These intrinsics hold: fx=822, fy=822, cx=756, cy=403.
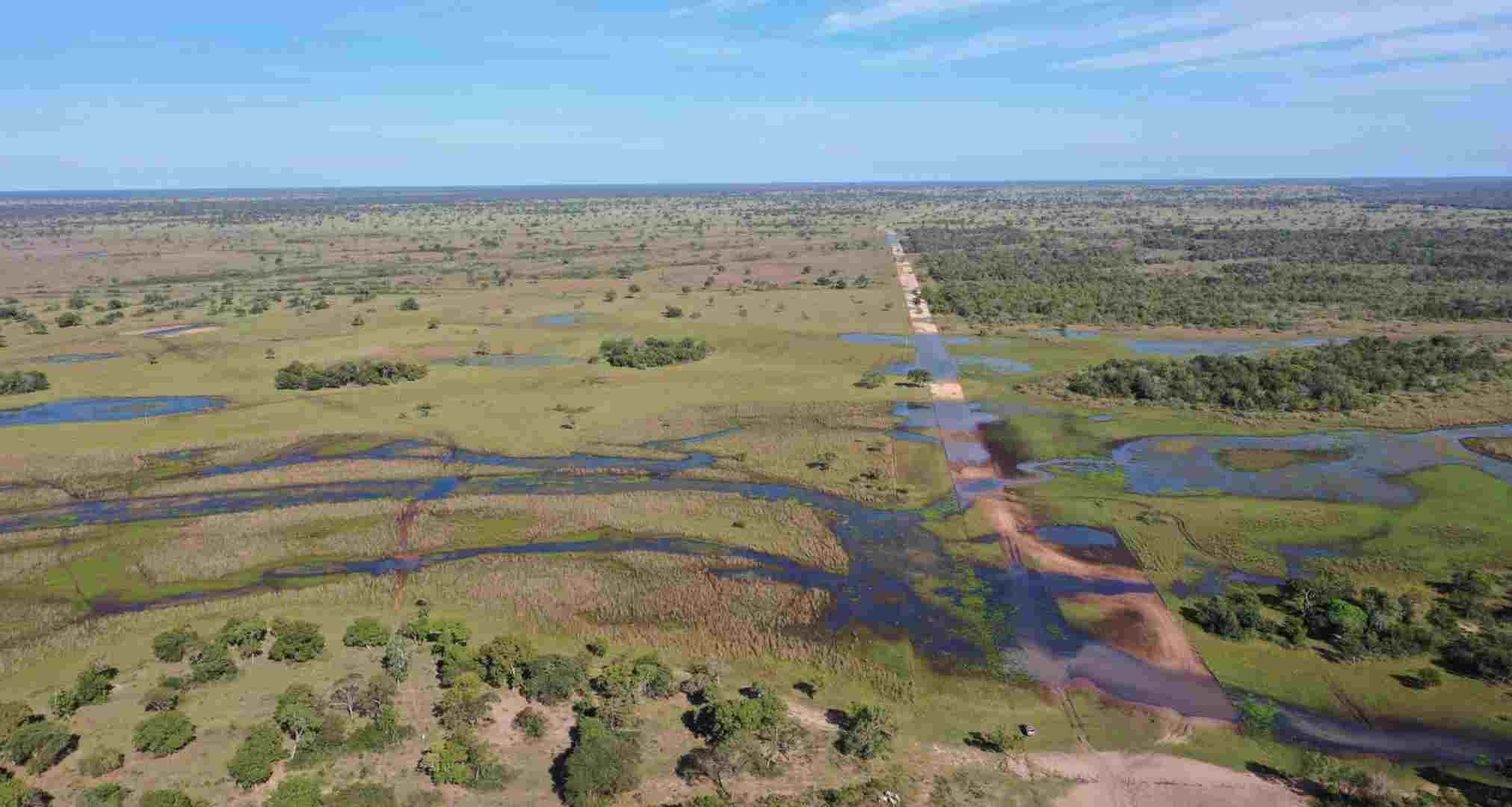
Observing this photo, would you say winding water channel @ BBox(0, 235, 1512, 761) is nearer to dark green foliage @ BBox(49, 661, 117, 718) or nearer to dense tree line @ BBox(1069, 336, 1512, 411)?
dense tree line @ BBox(1069, 336, 1512, 411)

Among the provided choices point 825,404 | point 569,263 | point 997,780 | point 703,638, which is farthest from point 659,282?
point 997,780

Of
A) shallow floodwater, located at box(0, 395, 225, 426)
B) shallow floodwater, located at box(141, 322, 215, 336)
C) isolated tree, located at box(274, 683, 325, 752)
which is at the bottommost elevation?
isolated tree, located at box(274, 683, 325, 752)

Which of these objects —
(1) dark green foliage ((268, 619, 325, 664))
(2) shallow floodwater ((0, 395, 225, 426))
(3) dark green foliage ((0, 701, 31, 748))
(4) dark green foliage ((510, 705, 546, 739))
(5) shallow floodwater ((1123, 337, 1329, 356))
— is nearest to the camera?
(3) dark green foliage ((0, 701, 31, 748))

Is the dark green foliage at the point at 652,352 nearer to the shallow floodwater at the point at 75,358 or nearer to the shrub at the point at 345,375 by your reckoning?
the shrub at the point at 345,375

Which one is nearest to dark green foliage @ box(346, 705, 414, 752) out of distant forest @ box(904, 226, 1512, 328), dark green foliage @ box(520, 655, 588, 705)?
dark green foliage @ box(520, 655, 588, 705)

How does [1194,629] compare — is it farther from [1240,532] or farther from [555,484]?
[555,484]

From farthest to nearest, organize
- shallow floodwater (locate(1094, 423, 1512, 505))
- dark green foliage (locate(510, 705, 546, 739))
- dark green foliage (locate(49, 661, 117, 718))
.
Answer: shallow floodwater (locate(1094, 423, 1512, 505)) → dark green foliage (locate(49, 661, 117, 718)) → dark green foliage (locate(510, 705, 546, 739))
